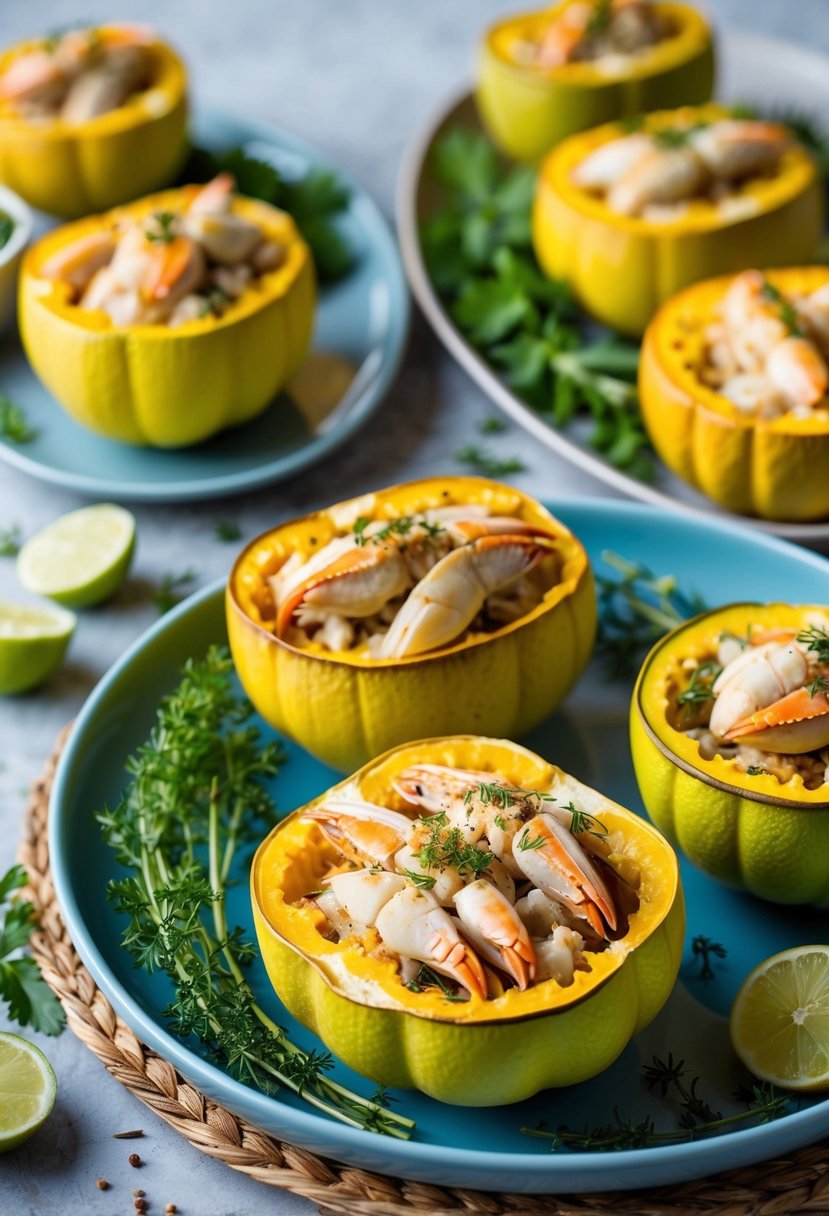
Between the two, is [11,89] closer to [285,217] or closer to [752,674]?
[285,217]

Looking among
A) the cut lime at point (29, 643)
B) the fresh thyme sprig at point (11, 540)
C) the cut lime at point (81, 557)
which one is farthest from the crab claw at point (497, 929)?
the fresh thyme sprig at point (11, 540)

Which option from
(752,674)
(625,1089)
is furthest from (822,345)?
(625,1089)

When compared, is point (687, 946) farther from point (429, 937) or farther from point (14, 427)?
point (14, 427)

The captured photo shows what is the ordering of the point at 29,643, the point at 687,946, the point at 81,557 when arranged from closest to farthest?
the point at 687,946, the point at 29,643, the point at 81,557

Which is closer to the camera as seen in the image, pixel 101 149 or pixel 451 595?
pixel 451 595

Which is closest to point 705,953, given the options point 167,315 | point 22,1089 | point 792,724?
point 792,724
